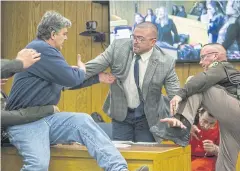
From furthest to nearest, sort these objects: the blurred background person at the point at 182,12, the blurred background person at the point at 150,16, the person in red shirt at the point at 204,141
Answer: the blurred background person at the point at 150,16 < the blurred background person at the point at 182,12 < the person in red shirt at the point at 204,141

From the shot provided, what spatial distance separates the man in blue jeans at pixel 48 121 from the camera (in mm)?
2488

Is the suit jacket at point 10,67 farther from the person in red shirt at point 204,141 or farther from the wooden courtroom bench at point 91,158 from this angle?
the person in red shirt at point 204,141

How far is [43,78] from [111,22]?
232cm

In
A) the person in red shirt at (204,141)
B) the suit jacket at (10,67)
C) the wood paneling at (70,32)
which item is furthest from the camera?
the wood paneling at (70,32)

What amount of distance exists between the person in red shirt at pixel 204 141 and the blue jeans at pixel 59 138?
739mm

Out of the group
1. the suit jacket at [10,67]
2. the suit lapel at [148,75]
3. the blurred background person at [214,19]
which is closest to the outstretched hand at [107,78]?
the suit lapel at [148,75]

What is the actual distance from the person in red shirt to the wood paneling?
1.57 meters

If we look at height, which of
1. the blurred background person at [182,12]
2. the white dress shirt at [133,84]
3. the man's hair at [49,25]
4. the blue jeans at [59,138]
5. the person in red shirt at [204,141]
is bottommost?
the person in red shirt at [204,141]

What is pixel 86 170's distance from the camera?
2697mm

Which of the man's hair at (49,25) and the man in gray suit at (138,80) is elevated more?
the man's hair at (49,25)

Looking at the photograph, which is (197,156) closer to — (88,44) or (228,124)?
(228,124)

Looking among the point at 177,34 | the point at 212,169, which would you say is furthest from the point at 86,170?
the point at 177,34

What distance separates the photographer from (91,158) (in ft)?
8.77

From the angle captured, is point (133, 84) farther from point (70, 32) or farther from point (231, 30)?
Answer: point (70, 32)
